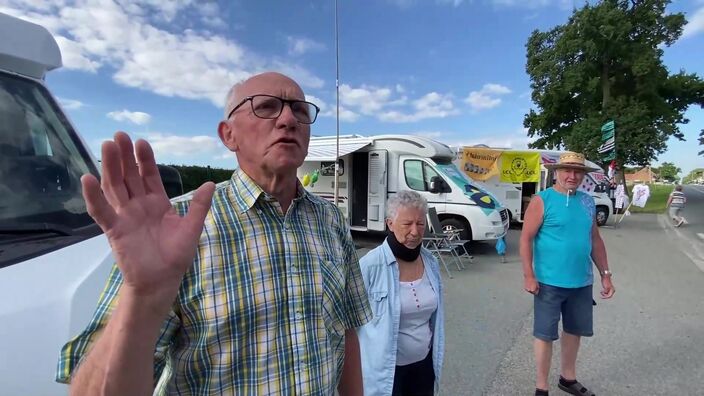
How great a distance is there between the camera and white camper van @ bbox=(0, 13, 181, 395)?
1104mm

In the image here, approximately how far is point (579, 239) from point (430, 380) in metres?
1.65

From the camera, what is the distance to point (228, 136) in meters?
1.39

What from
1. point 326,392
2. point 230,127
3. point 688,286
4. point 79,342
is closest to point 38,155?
point 230,127

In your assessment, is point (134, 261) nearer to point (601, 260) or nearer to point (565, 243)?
point (565, 243)

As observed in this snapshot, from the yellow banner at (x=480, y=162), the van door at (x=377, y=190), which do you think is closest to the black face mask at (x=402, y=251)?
the van door at (x=377, y=190)

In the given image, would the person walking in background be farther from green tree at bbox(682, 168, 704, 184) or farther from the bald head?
green tree at bbox(682, 168, 704, 184)

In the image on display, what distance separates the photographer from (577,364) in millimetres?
3930

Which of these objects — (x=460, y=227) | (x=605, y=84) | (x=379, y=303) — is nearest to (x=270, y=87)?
(x=379, y=303)

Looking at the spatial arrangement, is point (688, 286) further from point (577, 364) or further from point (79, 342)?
point (79, 342)

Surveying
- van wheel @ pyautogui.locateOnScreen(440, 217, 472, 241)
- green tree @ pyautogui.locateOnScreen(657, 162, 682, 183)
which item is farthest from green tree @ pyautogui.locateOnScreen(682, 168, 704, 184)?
van wheel @ pyautogui.locateOnScreen(440, 217, 472, 241)

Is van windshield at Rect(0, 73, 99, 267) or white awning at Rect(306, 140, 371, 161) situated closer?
van windshield at Rect(0, 73, 99, 267)

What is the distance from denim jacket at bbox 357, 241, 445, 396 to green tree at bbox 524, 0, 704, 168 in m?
28.5

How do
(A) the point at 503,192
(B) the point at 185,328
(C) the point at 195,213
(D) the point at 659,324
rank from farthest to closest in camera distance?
(A) the point at 503,192, (D) the point at 659,324, (B) the point at 185,328, (C) the point at 195,213

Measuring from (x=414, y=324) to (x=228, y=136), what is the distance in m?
1.79
